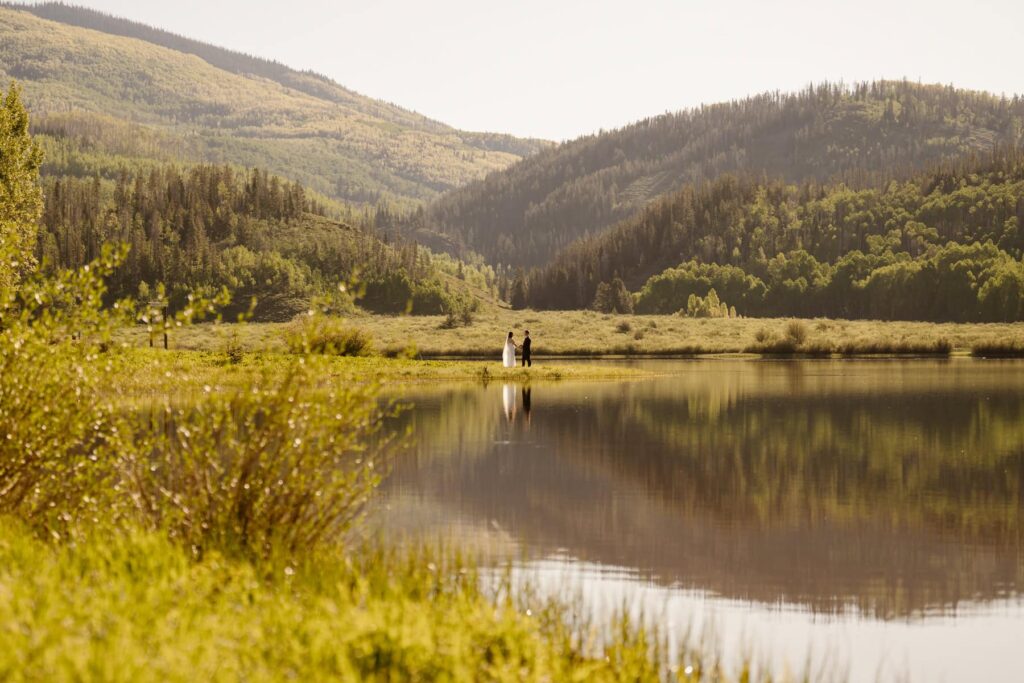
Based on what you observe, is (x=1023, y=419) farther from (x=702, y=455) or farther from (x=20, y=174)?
(x=20, y=174)

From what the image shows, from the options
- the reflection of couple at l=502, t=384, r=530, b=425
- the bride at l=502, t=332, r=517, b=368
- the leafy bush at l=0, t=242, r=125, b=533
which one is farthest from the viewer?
the bride at l=502, t=332, r=517, b=368

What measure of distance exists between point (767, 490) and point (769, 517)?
314 centimetres

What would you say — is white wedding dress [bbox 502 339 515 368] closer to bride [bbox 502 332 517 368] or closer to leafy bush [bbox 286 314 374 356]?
bride [bbox 502 332 517 368]

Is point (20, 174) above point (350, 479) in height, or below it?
above

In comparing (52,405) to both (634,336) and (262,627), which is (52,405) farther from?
(634,336)

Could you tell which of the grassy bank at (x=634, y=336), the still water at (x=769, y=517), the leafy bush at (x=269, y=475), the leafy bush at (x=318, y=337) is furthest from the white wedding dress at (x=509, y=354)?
the leafy bush at (x=269, y=475)

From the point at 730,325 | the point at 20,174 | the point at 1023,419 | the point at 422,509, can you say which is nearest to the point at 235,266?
the point at 730,325

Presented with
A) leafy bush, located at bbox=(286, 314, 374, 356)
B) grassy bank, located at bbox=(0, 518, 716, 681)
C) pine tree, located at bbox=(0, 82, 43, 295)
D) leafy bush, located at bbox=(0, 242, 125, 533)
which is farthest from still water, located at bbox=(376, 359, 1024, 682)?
pine tree, located at bbox=(0, 82, 43, 295)

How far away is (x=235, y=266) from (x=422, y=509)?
179 metres

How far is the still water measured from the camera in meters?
14.3

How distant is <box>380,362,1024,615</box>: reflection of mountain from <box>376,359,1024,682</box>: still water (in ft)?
0.21

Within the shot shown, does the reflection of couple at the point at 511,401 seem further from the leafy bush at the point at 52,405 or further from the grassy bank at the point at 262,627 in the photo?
the grassy bank at the point at 262,627

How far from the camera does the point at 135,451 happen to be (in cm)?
1502

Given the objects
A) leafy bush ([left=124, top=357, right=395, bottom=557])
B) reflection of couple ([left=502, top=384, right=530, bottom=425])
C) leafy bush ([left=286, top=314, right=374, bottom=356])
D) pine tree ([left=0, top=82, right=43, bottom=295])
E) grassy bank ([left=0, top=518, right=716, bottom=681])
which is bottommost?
reflection of couple ([left=502, top=384, right=530, bottom=425])
